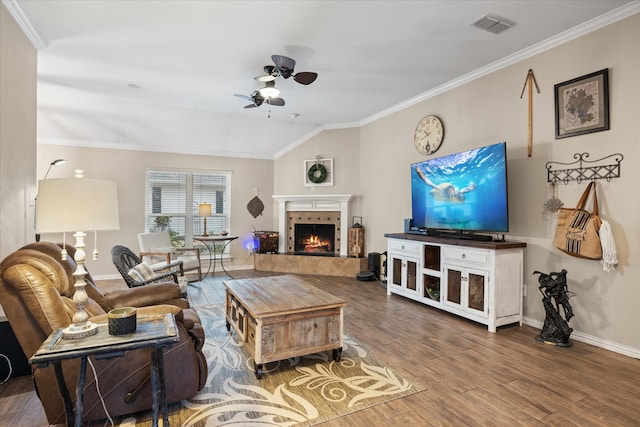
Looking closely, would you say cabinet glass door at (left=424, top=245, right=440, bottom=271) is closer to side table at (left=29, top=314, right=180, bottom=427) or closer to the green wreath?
the green wreath

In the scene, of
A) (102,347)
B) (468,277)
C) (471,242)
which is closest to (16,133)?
(102,347)

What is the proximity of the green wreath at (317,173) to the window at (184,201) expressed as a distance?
1.78 metres

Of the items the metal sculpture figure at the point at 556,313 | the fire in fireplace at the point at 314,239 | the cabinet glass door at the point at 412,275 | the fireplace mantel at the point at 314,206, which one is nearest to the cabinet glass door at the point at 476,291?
the metal sculpture figure at the point at 556,313

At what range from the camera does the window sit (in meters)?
6.54

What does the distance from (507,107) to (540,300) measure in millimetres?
2180

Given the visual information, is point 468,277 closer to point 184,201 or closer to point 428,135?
point 428,135

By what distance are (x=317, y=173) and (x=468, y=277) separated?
3768 millimetres

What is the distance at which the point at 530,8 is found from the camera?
9.40 feet

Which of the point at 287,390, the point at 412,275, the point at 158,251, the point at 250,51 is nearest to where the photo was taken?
the point at 287,390

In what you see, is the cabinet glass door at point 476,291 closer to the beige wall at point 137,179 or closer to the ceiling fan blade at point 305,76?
the ceiling fan blade at point 305,76

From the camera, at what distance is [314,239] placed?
271 inches

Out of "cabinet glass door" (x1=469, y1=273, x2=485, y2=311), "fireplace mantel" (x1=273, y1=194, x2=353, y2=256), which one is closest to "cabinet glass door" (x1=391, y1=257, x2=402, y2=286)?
"cabinet glass door" (x1=469, y1=273, x2=485, y2=311)

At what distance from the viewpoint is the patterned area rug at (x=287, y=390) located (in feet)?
6.72

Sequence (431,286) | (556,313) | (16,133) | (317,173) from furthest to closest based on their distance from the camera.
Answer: (317,173), (431,286), (556,313), (16,133)
